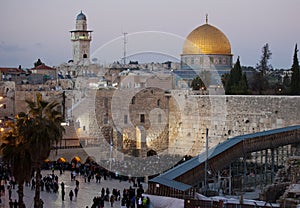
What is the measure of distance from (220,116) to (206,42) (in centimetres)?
1932

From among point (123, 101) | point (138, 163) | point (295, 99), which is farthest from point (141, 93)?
point (295, 99)

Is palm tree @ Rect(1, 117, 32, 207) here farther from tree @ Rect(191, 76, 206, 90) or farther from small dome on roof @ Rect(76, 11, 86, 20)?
small dome on roof @ Rect(76, 11, 86, 20)

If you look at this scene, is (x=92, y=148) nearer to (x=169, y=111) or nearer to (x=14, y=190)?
A: (x=169, y=111)

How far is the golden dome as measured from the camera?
43625 mm

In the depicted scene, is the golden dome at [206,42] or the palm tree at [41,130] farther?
the golden dome at [206,42]

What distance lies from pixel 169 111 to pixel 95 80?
8.40 meters

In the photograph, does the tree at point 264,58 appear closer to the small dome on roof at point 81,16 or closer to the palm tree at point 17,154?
the small dome on roof at point 81,16

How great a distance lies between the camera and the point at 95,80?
34.8 meters

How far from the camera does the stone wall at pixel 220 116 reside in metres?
22.8

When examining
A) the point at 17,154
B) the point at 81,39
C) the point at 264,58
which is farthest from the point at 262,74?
the point at 17,154

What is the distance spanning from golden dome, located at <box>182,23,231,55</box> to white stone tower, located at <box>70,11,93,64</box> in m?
9.77

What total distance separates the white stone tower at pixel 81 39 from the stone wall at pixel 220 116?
2314 centimetres

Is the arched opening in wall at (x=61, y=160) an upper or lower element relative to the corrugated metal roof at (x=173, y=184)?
lower

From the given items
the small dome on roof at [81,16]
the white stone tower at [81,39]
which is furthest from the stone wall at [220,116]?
the small dome on roof at [81,16]
